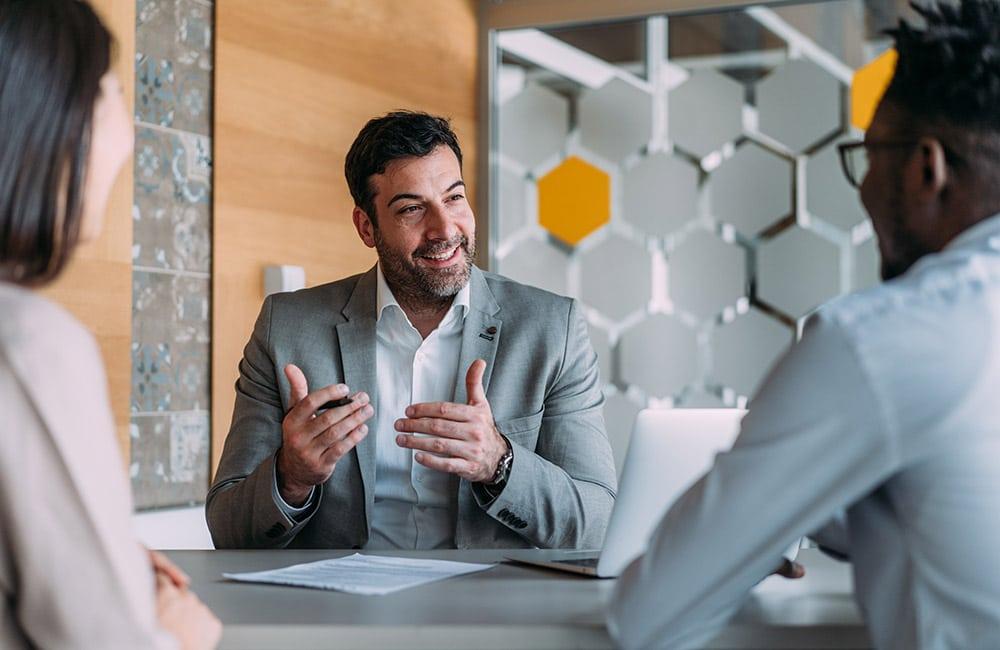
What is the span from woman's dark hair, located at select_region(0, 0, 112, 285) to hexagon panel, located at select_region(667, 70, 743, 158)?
3.47m

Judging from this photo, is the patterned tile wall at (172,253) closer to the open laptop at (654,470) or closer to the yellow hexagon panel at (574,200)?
the yellow hexagon panel at (574,200)

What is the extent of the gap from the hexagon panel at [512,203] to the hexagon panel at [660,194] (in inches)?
15.6

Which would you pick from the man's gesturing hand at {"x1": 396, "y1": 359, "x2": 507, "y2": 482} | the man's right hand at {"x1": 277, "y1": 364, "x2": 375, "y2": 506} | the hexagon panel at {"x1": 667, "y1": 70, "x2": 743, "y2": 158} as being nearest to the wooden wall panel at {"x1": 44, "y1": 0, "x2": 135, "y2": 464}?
the man's right hand at {"x1": 277, "y1": 364, "x2": 375, "y2": 506}

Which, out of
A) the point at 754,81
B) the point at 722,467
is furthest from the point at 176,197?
the point at 722,467

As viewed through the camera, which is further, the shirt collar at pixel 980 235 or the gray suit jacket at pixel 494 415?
the gray suit jacket at pixel 494 415

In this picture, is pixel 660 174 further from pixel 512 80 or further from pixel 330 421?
pixel 330 421

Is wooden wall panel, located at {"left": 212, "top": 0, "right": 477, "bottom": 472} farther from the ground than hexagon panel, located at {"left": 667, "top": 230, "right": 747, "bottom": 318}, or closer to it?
farther from the ground

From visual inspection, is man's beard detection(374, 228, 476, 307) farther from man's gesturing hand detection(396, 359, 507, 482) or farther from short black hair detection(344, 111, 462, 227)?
man's gesturing hand detection(396, 359, 507, 482)

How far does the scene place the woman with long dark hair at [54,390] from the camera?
1044mm

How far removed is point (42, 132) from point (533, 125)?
11.9 ft

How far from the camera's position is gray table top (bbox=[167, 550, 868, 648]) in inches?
52.6

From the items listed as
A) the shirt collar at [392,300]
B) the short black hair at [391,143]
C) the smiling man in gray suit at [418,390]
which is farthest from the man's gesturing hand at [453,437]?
the short black hair at [391,143]

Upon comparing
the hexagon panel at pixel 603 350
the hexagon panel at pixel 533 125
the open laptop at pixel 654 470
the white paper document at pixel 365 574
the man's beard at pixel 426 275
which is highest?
the hexagon panel at pixel 533 125

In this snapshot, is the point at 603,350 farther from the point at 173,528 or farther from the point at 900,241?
the point at 900,241
